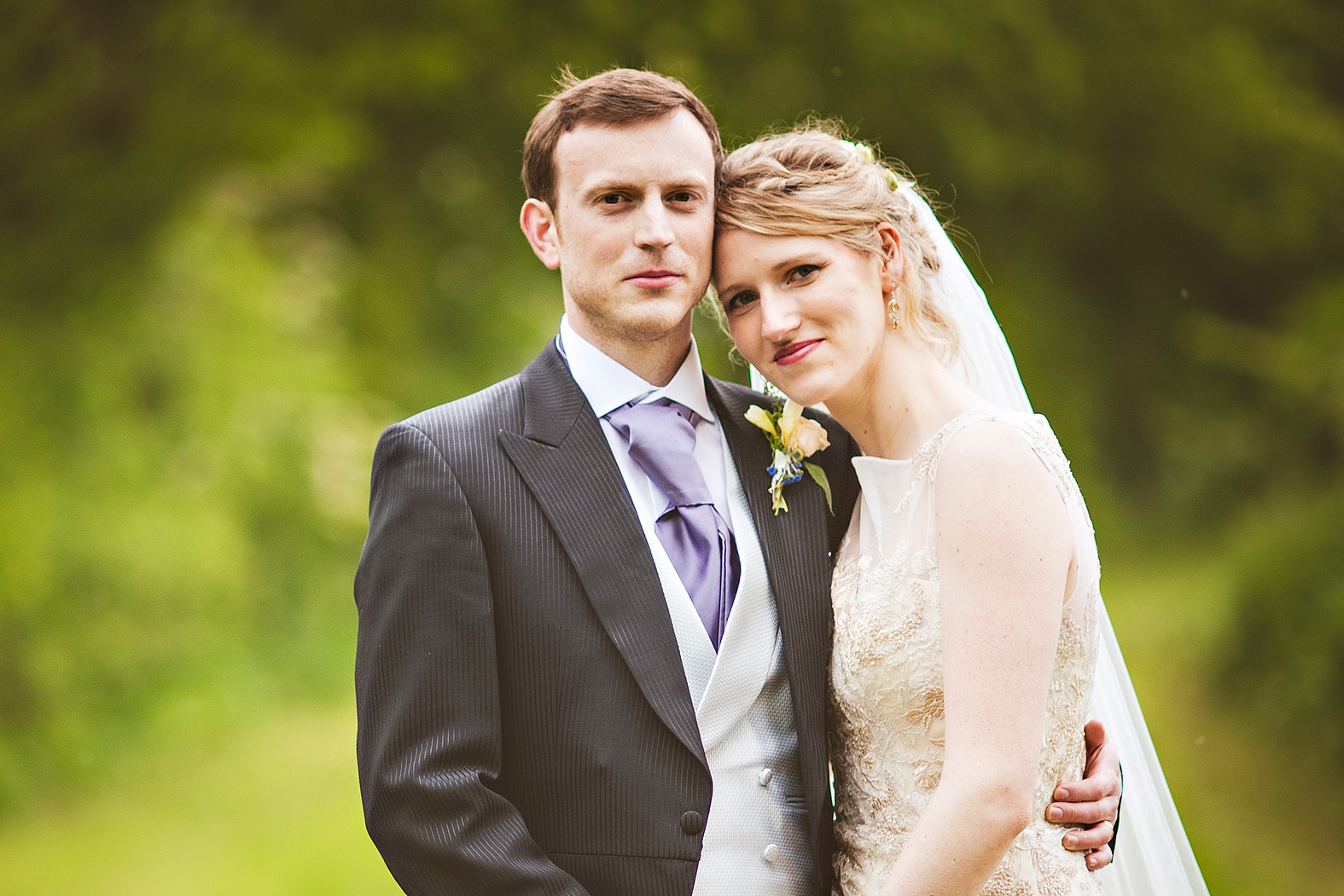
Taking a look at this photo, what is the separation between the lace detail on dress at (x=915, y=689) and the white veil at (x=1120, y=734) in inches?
14.7

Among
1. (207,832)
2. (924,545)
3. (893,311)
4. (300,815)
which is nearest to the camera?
(924,545)

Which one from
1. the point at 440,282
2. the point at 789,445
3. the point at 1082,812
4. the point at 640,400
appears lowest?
the point at 1082,812

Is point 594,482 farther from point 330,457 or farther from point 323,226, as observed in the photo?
point 323,226

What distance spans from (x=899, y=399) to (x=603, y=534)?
2.14 ft

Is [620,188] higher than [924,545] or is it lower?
higher

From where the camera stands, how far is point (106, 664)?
6.08 meters

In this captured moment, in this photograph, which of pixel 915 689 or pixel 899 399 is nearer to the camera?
pixel 915 689

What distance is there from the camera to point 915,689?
2039mm

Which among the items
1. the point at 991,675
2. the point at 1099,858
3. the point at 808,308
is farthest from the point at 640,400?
the point at 1099,858

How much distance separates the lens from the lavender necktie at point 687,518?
2074 millimetres

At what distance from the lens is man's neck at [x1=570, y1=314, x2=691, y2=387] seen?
2252 mm

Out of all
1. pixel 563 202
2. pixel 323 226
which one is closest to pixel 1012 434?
pixel 563 202

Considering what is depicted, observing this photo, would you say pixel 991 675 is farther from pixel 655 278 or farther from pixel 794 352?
pixel 655 278

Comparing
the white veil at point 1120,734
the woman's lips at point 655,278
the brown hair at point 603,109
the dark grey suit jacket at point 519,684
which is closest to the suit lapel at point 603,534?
the dark grey suit jacket at point 519,684
